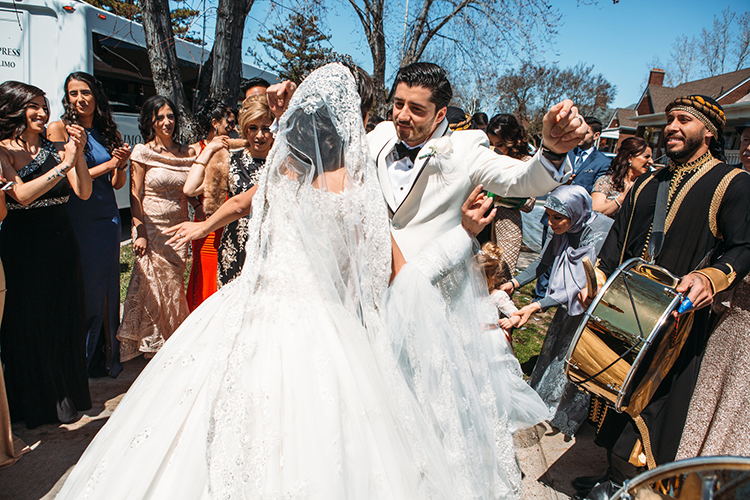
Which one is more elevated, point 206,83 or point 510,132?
point 206,83

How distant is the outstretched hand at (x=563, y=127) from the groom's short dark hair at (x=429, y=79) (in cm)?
71

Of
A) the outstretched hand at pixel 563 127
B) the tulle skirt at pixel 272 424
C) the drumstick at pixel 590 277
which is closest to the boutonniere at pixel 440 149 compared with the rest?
the outstretched hand at pixel 563 127

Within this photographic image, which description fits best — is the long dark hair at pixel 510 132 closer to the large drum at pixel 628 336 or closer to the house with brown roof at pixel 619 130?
the large drum at pixel 628 336

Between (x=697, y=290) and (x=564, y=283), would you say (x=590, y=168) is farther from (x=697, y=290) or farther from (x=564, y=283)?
(x=697, y=290)

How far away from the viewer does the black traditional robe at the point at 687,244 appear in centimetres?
222

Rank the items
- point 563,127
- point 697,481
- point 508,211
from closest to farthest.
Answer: point 697,481
point 563,127
point 508,211

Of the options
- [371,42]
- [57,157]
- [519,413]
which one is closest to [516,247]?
[519,413]

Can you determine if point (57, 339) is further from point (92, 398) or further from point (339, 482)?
point (339, 482)

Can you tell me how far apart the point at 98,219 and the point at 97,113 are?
80 centimetres

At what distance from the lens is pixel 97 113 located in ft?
11.4

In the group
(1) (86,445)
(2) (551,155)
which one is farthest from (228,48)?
(2) (551,155)

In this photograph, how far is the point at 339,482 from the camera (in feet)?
4.75

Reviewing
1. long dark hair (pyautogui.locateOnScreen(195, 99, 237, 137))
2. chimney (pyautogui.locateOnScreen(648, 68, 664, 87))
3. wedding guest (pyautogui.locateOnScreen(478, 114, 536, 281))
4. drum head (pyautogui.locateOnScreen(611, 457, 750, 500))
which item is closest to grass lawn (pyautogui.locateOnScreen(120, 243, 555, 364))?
wedding guest (pyautogui.locateOnScreen(478, 114, 536, 281))

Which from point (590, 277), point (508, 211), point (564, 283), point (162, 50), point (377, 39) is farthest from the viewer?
point (377, 39)
